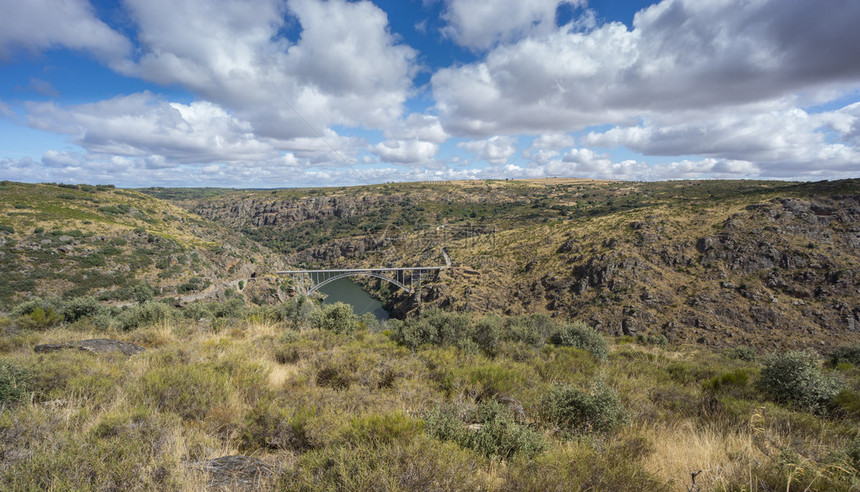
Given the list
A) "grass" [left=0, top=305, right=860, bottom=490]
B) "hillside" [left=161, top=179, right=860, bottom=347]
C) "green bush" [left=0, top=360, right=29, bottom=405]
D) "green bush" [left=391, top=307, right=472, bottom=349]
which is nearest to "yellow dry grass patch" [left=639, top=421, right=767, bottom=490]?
"grass" [left=0, top=305, right=860, bottom=490]

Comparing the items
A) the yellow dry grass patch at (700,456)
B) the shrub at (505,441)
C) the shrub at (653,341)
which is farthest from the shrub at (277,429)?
the shrub at (653,341)

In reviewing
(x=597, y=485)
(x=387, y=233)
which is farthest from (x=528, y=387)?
(x=387, y=233)

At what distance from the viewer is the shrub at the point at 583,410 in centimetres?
385

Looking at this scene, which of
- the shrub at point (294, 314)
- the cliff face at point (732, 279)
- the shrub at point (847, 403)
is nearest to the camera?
the shrub at point (847, 403)

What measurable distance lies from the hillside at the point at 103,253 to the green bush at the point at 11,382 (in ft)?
114

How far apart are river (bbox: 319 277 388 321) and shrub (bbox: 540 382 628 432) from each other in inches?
2335

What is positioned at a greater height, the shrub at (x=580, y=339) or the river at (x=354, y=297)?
the shrub at (x=580, y=339)

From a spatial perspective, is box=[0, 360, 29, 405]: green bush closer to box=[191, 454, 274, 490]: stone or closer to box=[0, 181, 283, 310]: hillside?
box=[191, 454, 274, 490]: stone

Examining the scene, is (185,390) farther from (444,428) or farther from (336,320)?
(336,320)

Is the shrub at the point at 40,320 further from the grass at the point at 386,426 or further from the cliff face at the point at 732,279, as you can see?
the cliff face at the point at 732,279

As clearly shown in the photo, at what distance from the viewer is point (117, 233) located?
39.8 meters

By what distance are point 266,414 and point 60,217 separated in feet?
189

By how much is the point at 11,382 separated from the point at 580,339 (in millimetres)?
12434

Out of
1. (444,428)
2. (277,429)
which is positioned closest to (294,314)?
(277,429)
